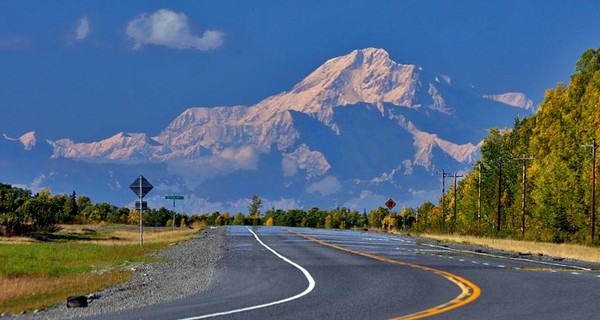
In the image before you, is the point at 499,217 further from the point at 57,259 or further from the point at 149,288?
the point at 149,288

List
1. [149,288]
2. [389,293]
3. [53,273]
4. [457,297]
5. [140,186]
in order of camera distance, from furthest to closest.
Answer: [140,186]
[53,273]
[149,288]
[389,293]
[457,297]

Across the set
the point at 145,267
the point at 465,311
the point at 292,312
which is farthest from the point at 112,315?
the point at 145,267

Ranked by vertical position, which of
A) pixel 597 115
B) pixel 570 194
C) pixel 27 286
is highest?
pixel 597 115

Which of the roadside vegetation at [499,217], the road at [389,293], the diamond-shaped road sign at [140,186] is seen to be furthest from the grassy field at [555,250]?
the diamond-shaped road sign at [140,186]

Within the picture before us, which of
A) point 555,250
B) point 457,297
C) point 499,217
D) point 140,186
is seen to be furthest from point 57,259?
point 499,217

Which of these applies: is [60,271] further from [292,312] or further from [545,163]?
[545,163]

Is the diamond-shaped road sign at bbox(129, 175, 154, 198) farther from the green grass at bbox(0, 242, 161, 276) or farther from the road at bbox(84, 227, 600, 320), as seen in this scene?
the road at bbox(84, 227, 600, 320)

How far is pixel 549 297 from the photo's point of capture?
16797mm

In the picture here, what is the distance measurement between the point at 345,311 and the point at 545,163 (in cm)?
6787

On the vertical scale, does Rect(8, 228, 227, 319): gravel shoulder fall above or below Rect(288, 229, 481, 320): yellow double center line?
below

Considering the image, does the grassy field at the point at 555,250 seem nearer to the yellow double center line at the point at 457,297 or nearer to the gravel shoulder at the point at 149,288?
the yellow double center line at the point at 457,297

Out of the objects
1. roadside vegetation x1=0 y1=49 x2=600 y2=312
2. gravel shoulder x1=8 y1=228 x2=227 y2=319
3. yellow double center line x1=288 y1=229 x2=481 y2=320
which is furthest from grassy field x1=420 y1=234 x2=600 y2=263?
gravel shoulder x1=8 y1=228 x2=227 y2=319

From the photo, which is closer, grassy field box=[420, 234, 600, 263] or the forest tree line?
grassy field box=[420, 234, 600, 263]

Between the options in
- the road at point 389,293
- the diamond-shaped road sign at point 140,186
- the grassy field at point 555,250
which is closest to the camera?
the road at point 389,293
